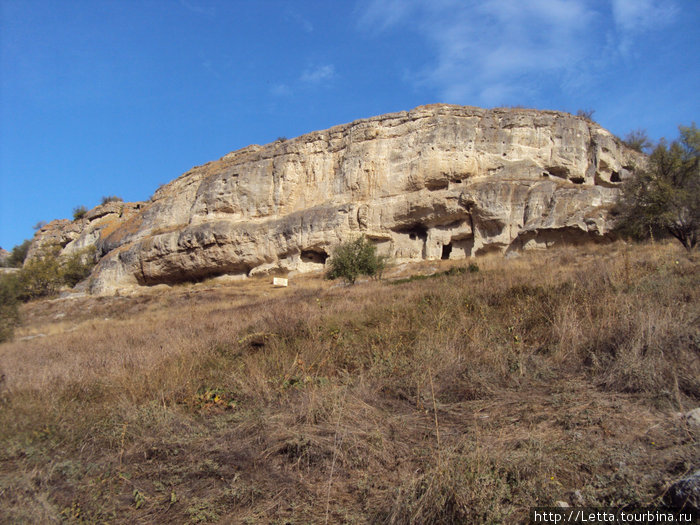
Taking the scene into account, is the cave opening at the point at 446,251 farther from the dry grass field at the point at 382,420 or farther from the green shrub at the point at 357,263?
the dry grass field at the point at 382,420

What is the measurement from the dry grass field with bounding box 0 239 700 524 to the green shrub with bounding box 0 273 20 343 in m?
6.91

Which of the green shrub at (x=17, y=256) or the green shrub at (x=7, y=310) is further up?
the green shrub at (x=17, y=256)

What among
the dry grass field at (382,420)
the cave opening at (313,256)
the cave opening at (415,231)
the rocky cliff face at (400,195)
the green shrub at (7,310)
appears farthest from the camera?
the cave opening at (313,256)

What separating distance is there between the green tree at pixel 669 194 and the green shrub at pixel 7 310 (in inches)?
806

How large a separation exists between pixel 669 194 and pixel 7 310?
2156 centimetres

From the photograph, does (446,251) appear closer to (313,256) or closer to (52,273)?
(313,256)

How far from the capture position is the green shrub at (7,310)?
34.7ft

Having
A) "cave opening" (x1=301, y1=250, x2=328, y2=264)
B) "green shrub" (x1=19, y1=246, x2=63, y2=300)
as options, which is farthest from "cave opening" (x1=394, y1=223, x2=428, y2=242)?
"green shrub" (x1=19, y1=246, x2=63, y2=300)

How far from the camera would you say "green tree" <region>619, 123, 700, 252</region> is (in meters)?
15.0

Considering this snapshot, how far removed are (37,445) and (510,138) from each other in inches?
1071

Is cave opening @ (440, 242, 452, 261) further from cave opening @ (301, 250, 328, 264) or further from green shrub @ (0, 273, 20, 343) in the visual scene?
green shrub @ (0, 273, 20, 343)

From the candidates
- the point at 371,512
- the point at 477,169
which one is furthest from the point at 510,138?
the point at 371,512

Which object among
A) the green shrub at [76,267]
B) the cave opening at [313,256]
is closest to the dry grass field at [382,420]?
the cave opening at [313,256]

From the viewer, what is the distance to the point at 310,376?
3998 mm
